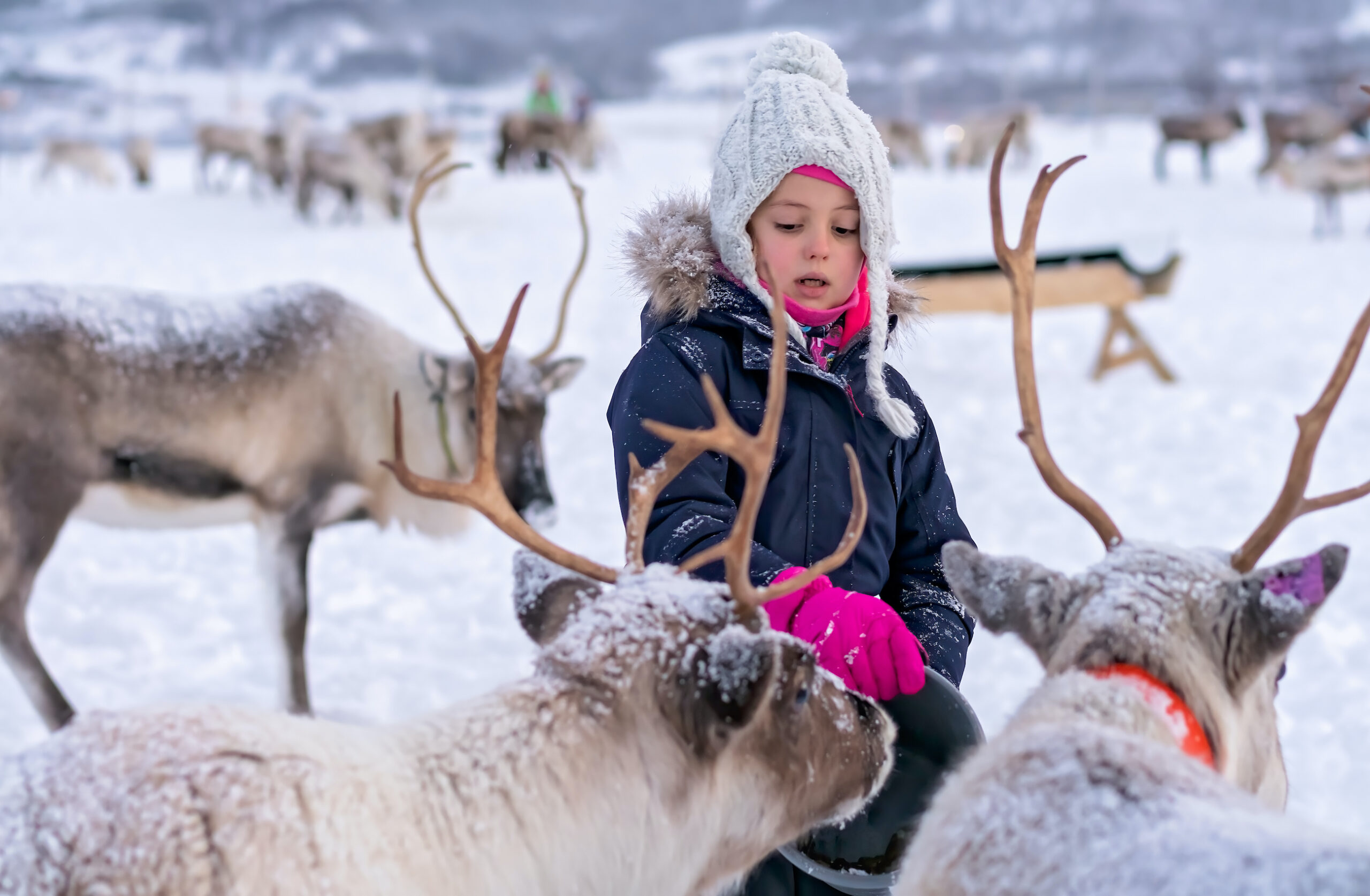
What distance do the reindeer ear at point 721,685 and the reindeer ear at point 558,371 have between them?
7.49ft

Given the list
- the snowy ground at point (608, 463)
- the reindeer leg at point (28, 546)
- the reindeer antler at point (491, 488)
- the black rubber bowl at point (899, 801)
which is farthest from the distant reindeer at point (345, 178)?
the black rubber bowl at point (899, 801)

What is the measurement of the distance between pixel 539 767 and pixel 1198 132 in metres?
19.3

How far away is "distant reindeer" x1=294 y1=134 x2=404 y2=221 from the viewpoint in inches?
549

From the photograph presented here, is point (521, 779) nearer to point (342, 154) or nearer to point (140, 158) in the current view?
point (342, 154)

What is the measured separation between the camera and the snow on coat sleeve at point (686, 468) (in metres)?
1.71

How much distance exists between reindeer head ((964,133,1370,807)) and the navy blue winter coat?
381 millimetres

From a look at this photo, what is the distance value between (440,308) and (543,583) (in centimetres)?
755

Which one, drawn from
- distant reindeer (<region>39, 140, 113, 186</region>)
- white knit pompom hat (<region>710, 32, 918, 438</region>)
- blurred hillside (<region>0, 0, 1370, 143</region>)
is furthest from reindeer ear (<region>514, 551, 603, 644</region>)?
blurred hillside (<region>0, 0, 1370, 143</region>)

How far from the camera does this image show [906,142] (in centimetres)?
2200

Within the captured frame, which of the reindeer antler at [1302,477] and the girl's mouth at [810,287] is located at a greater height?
the girl's mouth at [810,287]

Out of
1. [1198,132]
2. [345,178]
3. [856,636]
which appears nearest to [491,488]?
[856,636]

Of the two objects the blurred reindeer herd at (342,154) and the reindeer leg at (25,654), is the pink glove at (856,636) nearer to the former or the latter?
the reindeer leg at (25,654)

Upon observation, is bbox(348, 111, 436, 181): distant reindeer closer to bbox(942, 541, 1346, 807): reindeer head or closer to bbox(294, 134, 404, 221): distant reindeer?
bbox(294, 134, 404, 221): distant reindeer

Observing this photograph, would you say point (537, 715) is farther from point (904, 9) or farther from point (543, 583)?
point (904, 9)
